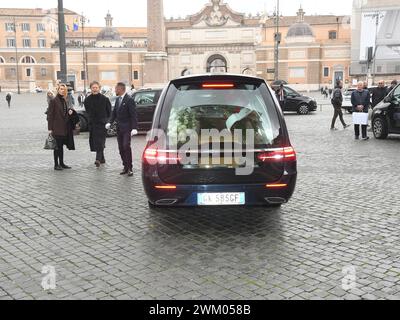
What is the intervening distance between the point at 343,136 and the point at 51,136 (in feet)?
30.6

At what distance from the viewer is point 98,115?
977 cm

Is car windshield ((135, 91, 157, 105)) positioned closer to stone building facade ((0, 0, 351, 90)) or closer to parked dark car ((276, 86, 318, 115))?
parked dark car ((276, 86, 318, 115))

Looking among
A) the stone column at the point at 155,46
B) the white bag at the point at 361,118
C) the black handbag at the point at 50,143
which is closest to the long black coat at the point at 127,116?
the black handbag at the point at 50,143

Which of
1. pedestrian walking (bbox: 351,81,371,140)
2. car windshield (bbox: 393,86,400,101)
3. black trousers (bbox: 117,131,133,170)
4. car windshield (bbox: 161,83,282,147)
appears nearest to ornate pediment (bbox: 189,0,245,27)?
pedestrian walking (bbox: 351,81,371,140)

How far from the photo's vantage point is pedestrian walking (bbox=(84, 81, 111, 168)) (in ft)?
31.9

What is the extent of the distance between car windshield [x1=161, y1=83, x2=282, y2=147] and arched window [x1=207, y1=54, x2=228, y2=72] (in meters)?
76.7

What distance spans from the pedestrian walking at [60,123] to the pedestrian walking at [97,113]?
1.56 feet

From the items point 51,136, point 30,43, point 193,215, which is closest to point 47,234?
point 193,215

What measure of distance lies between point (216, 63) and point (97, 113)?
77.4 m

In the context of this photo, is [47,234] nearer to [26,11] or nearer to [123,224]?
[123,224]

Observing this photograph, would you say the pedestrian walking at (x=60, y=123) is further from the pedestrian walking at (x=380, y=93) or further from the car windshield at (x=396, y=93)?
the pedestrian walking at (x=380, y=93)

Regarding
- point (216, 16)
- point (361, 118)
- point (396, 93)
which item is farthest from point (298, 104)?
point (216, 16)

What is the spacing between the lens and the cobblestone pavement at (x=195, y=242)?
4.02 meters

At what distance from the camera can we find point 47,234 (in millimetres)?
5477
